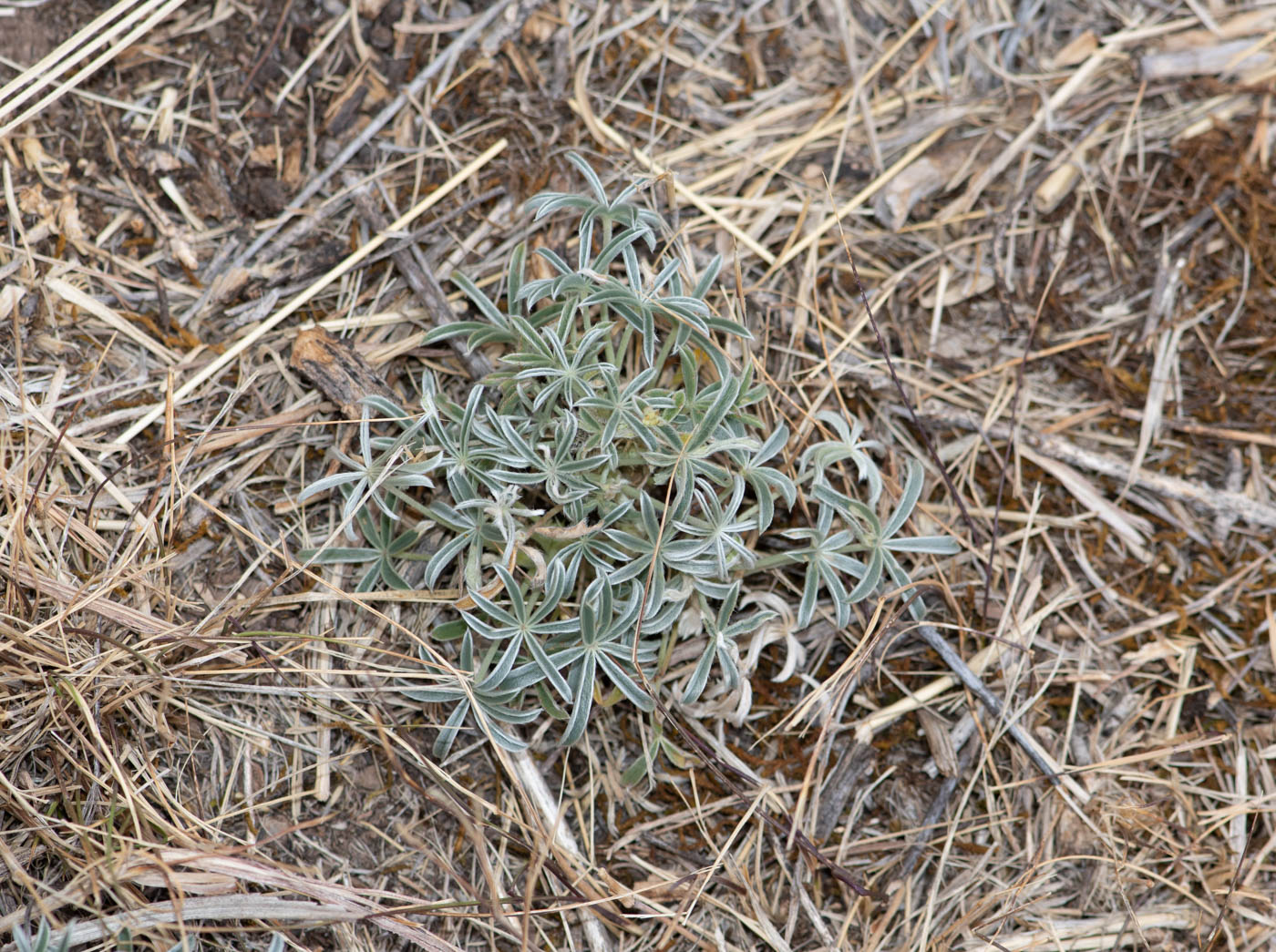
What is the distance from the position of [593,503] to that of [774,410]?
0.60 meters

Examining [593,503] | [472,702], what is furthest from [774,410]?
[472,702]

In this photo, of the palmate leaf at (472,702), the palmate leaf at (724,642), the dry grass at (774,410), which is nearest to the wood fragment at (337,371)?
the dry grass at (774,410)

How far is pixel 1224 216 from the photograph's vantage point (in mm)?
2768

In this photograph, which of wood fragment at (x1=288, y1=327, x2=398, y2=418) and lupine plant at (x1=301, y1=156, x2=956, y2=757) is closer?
lupine plant at (x1=301, y1=156, x2=956, y2=757)

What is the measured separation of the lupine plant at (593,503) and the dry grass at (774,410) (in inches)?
6.1

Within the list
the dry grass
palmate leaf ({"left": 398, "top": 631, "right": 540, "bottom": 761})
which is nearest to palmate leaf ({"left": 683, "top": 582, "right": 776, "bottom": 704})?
the dry grass

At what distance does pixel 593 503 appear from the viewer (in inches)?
86.4

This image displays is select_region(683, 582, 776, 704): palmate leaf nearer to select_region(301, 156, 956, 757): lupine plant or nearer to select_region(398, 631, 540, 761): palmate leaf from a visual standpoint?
select_region(301, 156, 956, 757): lupine plant

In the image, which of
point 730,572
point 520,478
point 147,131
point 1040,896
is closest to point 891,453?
point 730,572

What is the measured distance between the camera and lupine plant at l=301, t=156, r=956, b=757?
2123mm

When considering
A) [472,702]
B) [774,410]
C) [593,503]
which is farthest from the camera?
[774,410]

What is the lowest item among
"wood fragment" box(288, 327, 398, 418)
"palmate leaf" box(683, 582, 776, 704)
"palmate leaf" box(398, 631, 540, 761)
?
"palmate leaf" box(683, 582, 776, 704)

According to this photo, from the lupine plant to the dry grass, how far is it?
154mm

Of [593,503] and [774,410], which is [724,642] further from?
[774,410]
